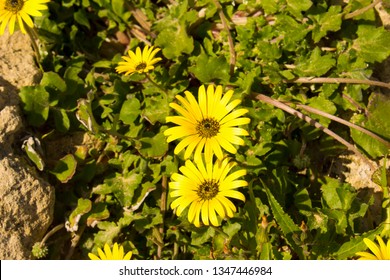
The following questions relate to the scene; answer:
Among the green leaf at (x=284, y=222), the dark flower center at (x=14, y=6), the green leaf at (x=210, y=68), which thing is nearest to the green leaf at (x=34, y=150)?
the dark flower center at (x=14, y=6)

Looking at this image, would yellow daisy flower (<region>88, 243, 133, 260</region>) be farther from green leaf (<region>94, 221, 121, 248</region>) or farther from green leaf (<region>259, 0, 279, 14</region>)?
Answer: green leaf (<region>259, 0, 279, 14</region>)

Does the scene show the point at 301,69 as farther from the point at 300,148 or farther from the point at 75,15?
the point at 75,15

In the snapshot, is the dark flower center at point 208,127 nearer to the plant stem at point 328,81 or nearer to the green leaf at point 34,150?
the plant stem at point 328,81

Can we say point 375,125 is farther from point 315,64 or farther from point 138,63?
point 138,63

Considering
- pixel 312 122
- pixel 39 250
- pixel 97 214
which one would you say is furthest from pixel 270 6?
pixel 39 250

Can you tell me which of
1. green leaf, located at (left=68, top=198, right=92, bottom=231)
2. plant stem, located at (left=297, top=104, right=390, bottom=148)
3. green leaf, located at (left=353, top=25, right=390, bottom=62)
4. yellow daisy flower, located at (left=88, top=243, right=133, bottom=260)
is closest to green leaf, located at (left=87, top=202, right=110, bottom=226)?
green leaf, located at (left=68, top=198, right=92, bottom=231)

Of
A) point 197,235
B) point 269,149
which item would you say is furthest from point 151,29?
point 197,235
